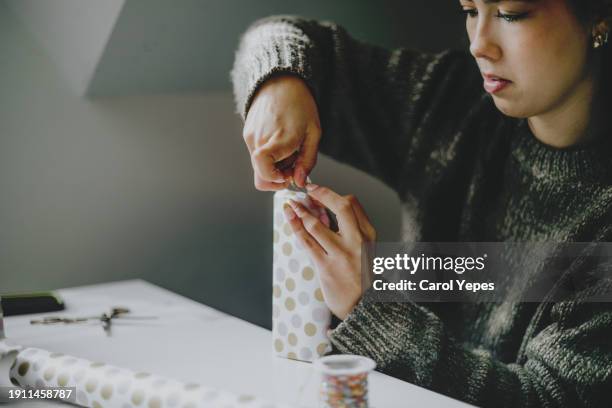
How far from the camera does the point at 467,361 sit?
779mm

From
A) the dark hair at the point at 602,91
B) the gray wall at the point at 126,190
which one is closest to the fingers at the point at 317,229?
the dark hair at the point at 602,91

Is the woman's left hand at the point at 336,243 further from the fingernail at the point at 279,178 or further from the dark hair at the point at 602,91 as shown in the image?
the dark hair at the point at 602,91

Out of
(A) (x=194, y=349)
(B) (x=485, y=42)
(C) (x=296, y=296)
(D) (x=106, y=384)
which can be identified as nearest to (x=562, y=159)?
(B) (x=485, y=42)

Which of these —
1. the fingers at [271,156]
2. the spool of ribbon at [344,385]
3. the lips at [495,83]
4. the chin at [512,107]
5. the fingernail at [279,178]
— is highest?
the lips at [495,83]

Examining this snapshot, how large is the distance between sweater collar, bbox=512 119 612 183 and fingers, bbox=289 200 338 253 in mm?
420

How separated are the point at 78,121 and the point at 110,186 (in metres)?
0.14

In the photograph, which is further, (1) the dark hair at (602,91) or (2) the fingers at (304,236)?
(1) the dark hair at (602,91)

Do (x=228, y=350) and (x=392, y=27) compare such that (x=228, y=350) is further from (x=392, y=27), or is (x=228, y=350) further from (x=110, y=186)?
(x=392, y=27)

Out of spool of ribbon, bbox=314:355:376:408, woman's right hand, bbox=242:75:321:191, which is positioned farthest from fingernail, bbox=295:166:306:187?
spool of ribbon, bbox=314:355:376:408

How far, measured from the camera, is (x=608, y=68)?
95 centimetres

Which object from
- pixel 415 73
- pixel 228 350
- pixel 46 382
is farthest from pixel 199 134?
pixel 46 382

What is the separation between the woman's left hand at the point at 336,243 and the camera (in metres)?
0.76

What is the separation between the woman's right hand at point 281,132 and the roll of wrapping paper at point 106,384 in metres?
0.28

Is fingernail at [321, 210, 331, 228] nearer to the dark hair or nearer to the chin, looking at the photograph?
the chin
